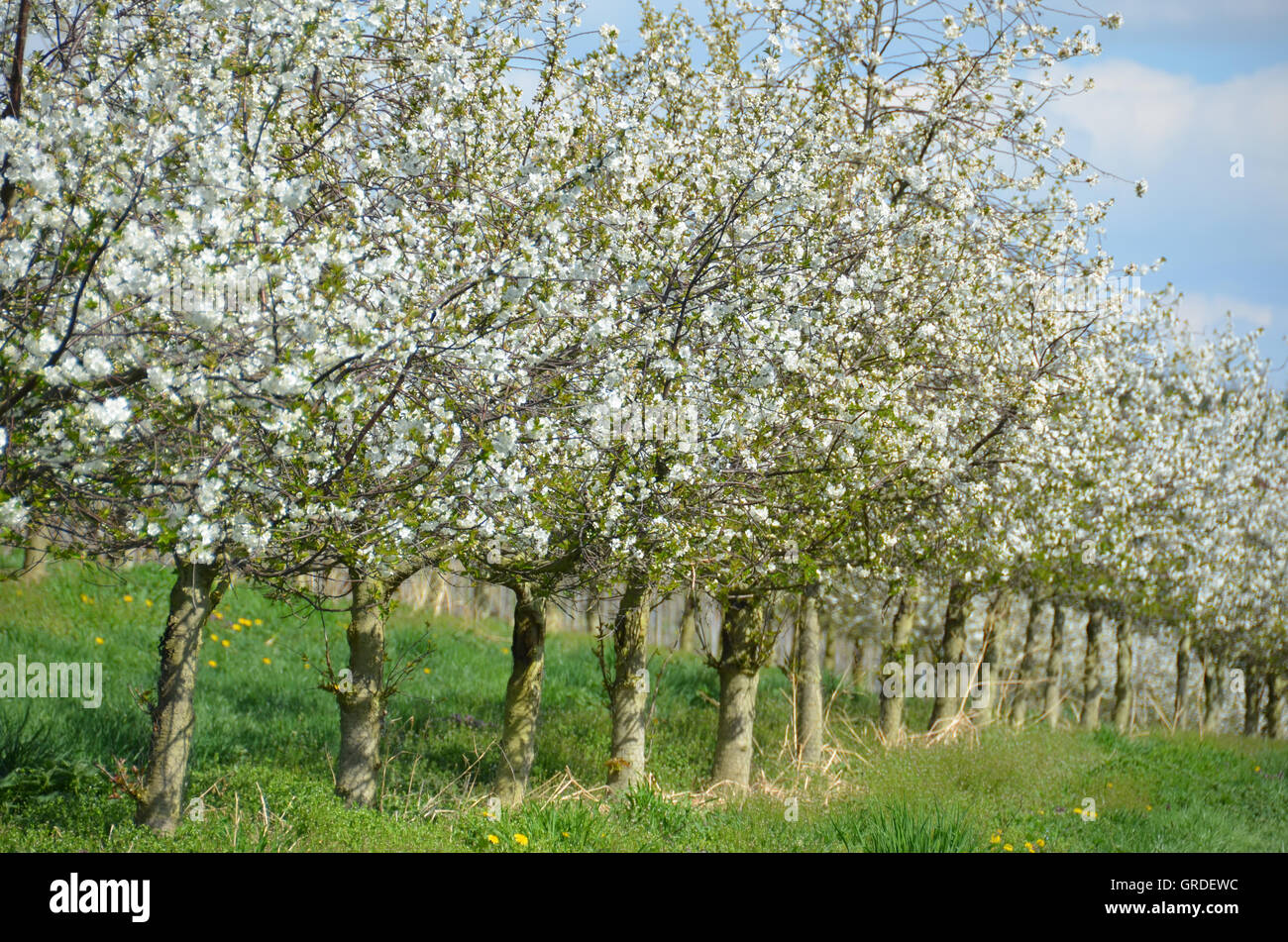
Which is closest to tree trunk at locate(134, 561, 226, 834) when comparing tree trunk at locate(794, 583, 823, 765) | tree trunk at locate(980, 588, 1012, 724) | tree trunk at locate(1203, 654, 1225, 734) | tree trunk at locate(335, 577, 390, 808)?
tree trunk at locate(335, 577, 390, 808)

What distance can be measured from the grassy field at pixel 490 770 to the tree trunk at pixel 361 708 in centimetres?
27

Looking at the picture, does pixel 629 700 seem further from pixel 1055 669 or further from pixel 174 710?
pixel 1055 669

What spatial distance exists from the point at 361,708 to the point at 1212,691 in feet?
76.7

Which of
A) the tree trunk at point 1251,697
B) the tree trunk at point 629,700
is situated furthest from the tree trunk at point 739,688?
the tree trunk at point 1251,697

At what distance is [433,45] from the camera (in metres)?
6.19

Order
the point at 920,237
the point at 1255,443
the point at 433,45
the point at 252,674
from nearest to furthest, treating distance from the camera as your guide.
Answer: the point at 433,45 → the point at 920,237 → the point at 252,674 → the point at 1255,443

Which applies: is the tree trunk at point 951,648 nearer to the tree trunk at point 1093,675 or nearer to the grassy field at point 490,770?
the grassy field at point 490,770

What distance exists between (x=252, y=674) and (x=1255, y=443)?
19.4m

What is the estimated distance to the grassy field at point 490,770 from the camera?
6.79 metres

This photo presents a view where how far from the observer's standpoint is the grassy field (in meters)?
6.79
